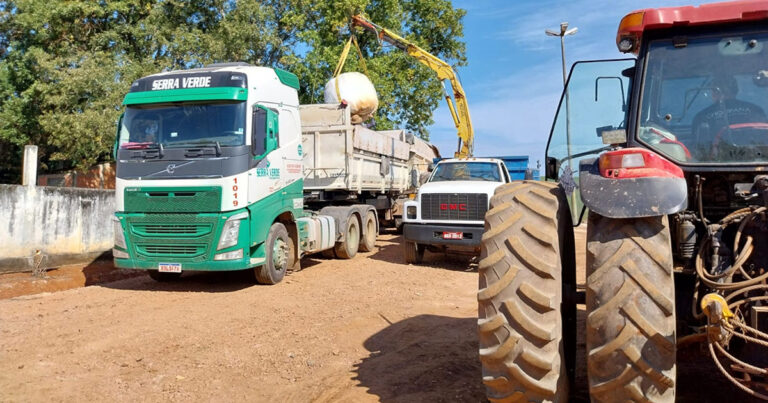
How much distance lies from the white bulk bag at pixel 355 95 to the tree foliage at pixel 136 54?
9154mm

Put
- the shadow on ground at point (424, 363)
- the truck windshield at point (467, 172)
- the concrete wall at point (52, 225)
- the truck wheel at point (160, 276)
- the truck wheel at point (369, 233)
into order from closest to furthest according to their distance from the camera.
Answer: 1. the shadow on ground at point (424, 363)
2. the truck wheel at point (160, 276)
3. the concrete wall at point (52, 225)
4. the truck windshield at point (467, 172)
5. the truck wheel at point (369, 233)

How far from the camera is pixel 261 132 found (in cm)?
835

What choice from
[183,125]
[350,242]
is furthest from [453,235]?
[183,125]

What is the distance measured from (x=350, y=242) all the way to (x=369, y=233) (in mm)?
1180

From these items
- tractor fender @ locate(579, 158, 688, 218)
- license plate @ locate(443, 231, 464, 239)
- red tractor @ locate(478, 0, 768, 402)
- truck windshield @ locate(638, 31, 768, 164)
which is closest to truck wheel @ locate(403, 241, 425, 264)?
license plate @ locate(443, 231, 464, 239)

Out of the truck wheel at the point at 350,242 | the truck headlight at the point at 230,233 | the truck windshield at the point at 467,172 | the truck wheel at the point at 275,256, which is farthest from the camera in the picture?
the truck wheel at the point at 350,242

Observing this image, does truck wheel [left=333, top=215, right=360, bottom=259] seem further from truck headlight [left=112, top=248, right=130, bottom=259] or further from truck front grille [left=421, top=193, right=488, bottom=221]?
truck headlight [left=112, top=248, right=130, bottom=259]

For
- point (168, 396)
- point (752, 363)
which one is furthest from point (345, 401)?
point (752, 363)

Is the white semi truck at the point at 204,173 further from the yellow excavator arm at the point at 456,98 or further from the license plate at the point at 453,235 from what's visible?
the yellow excavator arm at the point at 456,98

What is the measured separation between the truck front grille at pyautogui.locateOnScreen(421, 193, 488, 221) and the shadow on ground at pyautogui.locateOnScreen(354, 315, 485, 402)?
170 inches

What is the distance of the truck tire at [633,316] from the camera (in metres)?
2.47

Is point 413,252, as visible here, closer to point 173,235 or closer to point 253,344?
point 173,235

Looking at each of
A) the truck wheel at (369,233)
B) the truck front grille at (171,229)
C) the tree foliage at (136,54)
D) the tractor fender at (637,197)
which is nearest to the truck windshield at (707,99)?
the tractor fender at (637,197)

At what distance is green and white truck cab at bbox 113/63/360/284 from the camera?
8055 millimetres
